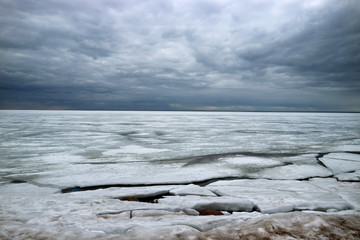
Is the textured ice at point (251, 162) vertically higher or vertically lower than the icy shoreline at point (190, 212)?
lower

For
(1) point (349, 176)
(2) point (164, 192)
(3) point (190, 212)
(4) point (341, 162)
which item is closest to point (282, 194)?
(3) point (190, 212)

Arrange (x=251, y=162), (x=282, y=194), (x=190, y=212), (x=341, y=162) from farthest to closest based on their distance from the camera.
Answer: (x=251, y=162), (x=341, y=162), (x=282, y=194), (x=190, y=212)

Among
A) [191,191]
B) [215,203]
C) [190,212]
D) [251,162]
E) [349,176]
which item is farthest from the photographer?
[251,162]

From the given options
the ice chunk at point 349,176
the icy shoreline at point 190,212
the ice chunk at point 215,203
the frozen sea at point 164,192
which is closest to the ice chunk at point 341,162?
the frozen sea at point 164,192

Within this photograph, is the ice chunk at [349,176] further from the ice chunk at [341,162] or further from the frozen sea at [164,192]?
the ice chunk at [341,162]

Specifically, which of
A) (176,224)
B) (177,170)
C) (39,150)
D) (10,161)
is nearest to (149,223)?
(176,224)

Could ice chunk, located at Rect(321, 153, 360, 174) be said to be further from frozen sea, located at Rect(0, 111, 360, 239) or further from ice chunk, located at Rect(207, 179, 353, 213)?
ice chunk, located at Rect(207, 179, 353, 213)

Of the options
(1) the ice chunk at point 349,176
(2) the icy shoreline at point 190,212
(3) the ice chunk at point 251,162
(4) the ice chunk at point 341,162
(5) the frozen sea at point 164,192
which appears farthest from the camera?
(3) the ice chunk at point 251,162

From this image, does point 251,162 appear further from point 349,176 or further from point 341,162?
point 341,162

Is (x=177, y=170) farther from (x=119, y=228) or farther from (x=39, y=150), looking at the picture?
(x=39, y=150)

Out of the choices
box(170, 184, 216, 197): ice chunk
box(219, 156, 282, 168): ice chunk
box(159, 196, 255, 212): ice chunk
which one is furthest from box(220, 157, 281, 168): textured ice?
box(159, 196, 255, 212): ice chunk

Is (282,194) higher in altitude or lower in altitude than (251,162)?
higher

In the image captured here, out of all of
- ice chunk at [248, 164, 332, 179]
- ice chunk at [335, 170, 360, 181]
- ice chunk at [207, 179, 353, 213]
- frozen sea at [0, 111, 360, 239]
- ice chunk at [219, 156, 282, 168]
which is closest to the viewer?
frozen sea at [0, 111, 360, 239]

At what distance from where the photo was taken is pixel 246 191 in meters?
2.88
